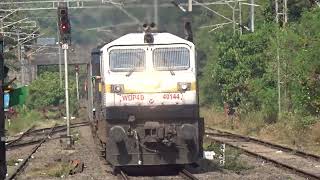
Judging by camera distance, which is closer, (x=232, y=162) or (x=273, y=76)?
(x=232, y=162)

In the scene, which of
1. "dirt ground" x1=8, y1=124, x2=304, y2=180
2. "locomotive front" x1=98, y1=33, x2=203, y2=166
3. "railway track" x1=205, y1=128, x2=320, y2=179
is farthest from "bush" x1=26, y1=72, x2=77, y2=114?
"locomotive front" x1=98, y1=33, x2=203, y2=166

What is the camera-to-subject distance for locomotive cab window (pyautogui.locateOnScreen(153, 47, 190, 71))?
1647cm

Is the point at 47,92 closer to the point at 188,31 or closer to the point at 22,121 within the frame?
the point at 22,121

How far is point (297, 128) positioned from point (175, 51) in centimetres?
1147

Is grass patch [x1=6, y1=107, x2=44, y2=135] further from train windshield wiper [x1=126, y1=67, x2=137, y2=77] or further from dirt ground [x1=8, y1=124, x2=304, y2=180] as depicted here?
train windshield wiper [x1=126, y1=67, x2=137, y2=77]

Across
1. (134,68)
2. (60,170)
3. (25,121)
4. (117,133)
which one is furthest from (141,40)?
(25,121)

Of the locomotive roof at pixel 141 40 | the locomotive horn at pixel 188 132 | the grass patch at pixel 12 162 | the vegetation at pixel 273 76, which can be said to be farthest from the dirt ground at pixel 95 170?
the vegetation at pixel 273 76

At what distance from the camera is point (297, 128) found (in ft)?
87.1

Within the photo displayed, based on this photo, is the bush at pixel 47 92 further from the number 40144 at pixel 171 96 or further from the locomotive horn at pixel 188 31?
the number 40144 at pixel 171 96

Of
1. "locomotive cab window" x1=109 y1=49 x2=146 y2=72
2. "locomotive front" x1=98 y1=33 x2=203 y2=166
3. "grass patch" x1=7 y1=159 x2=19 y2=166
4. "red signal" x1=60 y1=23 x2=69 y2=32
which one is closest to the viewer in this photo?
"locomotive front" x1=98 y1=33 x2=203 y2=166

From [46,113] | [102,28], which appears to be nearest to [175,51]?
[102,28]

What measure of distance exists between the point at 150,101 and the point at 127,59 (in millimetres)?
1174

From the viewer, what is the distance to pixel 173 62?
54.2 feet

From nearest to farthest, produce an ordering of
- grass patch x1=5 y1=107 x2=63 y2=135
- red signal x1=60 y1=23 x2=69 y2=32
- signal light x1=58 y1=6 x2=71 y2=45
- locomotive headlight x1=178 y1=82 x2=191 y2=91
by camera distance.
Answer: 1. locomotive headlight x1=178 y1=82 x2=191 y2=91
2. signal light x1=58 y1=6 x2=71 y2=45
3. red signal x1=60 y1=23 x2=69 y2=32
4. grass patch x1=5 y1=107 x2=63 y2=135
